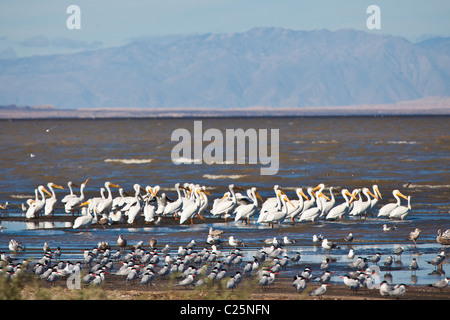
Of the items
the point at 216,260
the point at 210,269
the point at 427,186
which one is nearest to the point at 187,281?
the point at 210,269

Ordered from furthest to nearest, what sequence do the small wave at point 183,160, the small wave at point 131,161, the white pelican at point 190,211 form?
the small wave at point 131,161 → the small wave at point 183,160 → the white pelican at point 190,211

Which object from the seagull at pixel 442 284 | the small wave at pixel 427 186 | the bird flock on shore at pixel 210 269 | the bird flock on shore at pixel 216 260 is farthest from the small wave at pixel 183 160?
the seagull at pixel 442 284

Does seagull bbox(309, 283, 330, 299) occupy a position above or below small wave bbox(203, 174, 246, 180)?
below

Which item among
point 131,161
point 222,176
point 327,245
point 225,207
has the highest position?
point 131,161

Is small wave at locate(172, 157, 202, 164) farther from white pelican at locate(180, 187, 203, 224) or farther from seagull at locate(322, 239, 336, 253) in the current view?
seagull at locate(322, 239, 336, 253)

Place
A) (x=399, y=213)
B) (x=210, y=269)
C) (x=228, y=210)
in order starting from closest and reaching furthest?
(x=210, y=269), (x=399, y=213), (x=228, y=210)

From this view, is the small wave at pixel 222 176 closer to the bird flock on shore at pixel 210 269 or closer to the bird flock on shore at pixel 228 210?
the bird flock on shore at pixel 228 210

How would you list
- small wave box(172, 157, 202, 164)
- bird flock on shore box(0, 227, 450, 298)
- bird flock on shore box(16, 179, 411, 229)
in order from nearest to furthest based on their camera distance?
bird flock on shore box(0, 227, 450, 298) → bird flock on shore box(16, 179, 411, 229) → small wave box(172, 157, 202, 164)

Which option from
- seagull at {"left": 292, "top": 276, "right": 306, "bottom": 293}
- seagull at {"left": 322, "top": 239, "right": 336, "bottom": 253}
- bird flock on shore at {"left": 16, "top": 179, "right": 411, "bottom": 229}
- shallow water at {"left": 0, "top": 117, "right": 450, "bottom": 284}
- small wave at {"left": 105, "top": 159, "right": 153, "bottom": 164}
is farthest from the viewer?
small wave at {"left": 105, "top": 159, "right": 153, "bottom": 164}

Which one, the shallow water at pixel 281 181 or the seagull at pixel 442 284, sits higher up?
the shallow water at pixel 281 181

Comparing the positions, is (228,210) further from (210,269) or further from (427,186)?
(427,186)

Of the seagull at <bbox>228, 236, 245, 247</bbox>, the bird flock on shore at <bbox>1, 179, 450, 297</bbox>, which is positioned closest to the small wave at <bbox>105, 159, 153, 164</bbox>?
the bird flock on shore at <bbox>1, 179, 450, 297</bbox>

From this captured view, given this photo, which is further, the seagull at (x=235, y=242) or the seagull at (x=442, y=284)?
the seagull at (x=235, y=242)

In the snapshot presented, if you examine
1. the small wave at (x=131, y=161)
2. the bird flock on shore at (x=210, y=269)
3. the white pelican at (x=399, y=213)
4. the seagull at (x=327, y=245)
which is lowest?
the bird flock on shore at (x=210, y=269)
